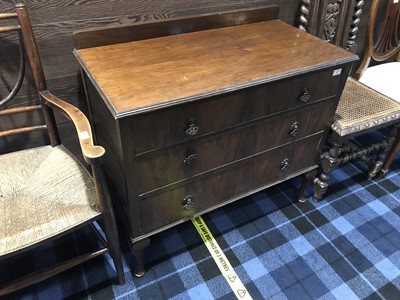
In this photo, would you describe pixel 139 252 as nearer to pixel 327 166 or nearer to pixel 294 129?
pixel 294 129

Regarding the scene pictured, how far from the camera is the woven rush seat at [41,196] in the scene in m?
0.96

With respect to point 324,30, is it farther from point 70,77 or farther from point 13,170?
point 13,170

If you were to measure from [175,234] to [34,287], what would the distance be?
2.07 ft

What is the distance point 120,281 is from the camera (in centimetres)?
134

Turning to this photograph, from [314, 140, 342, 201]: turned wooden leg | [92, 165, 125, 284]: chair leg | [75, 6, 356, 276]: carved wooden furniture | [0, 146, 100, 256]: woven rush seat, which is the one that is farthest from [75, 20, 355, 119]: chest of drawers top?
[314, 140, 342, 201]: turned wooden leg

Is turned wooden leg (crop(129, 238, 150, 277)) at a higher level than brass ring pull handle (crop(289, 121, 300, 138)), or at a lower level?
lower

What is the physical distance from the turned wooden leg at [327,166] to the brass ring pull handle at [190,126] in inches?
31.6

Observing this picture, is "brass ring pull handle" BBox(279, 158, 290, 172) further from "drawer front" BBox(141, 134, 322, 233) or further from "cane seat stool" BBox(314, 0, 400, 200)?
"cane seat stool" BBox(314, 0, 400, 200)

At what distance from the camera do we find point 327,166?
160 centimetres

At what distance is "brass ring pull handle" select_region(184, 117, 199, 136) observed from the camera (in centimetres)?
102

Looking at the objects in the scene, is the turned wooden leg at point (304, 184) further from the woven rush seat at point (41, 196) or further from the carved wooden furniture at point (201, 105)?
the woven rush seat at point (41, 196)

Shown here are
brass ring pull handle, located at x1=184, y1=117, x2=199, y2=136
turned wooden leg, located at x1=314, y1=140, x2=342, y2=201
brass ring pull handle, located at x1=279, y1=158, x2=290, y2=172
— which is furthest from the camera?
turned wooden leg, located at x1=314, y1=140, x2=342, y2=201

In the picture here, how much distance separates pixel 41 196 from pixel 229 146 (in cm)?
67

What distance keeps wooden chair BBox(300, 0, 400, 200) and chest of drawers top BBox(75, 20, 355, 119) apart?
361mm
